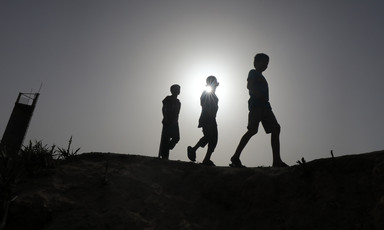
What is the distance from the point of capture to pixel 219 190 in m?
4.05

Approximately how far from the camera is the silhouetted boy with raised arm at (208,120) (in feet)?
18.4

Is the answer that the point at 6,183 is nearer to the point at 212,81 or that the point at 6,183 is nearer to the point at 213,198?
the point at 213,198

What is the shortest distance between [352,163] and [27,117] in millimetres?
13264

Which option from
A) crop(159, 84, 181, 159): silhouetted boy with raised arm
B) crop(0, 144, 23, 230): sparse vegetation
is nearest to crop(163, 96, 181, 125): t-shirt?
crop(159, 84, 181, 159): silhouetted boy with raised arm

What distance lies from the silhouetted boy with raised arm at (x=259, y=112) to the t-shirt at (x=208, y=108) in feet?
3.34

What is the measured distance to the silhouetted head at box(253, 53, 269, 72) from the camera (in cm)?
498

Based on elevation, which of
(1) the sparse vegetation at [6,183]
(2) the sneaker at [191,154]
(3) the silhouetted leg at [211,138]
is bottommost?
(1) the sparse vegetation at [6,183]

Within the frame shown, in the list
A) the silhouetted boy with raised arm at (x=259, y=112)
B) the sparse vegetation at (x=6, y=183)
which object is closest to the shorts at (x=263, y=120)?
the silhouetted boy with raised arm at (x=259, y=112)

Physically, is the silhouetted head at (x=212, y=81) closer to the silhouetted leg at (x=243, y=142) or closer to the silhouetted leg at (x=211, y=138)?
the silhouetted leg at (x=211, y=138)

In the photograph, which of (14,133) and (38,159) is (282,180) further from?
(14,133)

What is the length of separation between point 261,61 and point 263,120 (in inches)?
42.6

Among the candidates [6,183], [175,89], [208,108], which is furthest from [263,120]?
[6,183]

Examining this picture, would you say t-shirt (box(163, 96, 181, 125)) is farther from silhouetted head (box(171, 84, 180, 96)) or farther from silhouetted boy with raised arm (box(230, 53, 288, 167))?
silhouetted boy with raised arm (box(230, 53, 288, 167))

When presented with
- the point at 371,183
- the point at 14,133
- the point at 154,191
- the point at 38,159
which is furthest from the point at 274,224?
the point at 14,133
